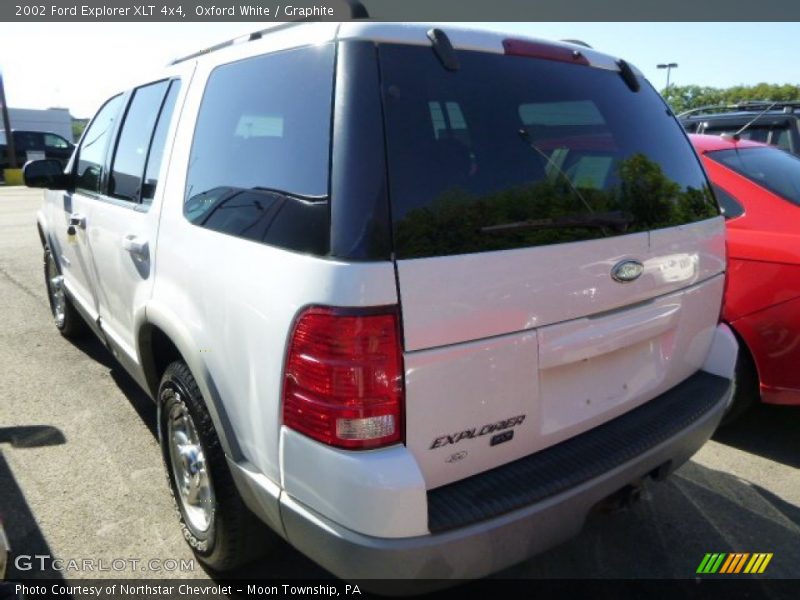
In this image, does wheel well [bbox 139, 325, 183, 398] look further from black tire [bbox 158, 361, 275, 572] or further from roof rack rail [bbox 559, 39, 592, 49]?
roof rack rail [bbox 559, 39, 592, 49]

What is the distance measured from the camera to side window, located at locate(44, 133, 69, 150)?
83.3 ft

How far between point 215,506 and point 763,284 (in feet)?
9.35

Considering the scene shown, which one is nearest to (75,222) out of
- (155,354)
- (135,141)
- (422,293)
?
(135,141)

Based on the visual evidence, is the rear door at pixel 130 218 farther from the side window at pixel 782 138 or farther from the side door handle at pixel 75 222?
the side window at pixel 782 138

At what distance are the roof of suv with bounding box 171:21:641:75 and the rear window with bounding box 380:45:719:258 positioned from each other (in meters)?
0.04

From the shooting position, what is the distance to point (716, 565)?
248 cm

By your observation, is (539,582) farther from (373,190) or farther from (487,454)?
(373,190)

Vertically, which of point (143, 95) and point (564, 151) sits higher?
point (143, 95)

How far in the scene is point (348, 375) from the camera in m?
1.59

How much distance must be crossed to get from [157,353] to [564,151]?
6.38ft

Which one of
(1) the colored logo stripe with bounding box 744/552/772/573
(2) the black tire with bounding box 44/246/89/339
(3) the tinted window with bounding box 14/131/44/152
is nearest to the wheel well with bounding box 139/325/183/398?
(2) the black tire with bounding box 44/246/89/339

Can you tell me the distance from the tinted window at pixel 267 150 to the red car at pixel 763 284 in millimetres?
2499

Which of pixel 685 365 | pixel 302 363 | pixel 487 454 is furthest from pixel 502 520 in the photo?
pixel 685 365

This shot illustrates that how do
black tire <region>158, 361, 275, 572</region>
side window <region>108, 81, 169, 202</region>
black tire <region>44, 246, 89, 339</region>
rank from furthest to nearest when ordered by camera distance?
black tire <region>44, 246, 89, 339</region> → side window <region>108, 81, 169, 202</region> → black tire <region>158, 361, 275, 572</region>
